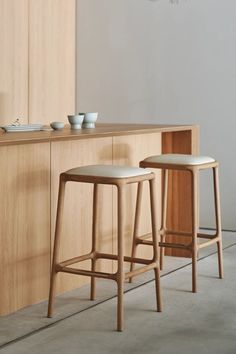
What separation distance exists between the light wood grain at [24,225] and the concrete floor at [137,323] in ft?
0.34

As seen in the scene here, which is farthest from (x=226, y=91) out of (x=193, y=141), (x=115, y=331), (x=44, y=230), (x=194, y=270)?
(x=115, y=331)

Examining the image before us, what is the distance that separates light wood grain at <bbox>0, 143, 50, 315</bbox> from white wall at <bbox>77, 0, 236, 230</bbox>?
8.18 ft

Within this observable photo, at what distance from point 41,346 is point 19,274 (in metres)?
0.62

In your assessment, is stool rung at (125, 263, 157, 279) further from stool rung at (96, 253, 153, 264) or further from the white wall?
the white wall

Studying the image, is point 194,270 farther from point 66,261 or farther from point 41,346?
point 41,346

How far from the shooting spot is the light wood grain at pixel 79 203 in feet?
13.2

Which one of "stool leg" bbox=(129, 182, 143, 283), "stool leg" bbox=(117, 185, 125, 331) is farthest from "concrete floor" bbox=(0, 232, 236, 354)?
"stool leg" bbox=(129, 182, 143, 283)

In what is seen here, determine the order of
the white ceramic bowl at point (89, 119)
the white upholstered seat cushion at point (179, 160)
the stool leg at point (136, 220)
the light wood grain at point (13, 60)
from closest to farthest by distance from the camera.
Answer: the white upholstered seat cushion at point (179, 160) → the stool leg at point (136, 220) → the white ceramic bowl at point (89, 119) → the light wood grain at point (13, 60)

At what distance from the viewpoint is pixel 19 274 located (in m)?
3.79

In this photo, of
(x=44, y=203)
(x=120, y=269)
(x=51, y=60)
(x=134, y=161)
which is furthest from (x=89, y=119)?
(x=51, y=60)

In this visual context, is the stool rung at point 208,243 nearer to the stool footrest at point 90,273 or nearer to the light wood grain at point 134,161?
the light wood grain at point 134,161

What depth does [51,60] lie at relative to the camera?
600 cm

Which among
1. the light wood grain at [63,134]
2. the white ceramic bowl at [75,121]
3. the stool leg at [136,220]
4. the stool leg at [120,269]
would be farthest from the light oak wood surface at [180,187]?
the stool leg at [120,269]

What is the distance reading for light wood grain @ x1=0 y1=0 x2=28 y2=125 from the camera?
557 centimetres
